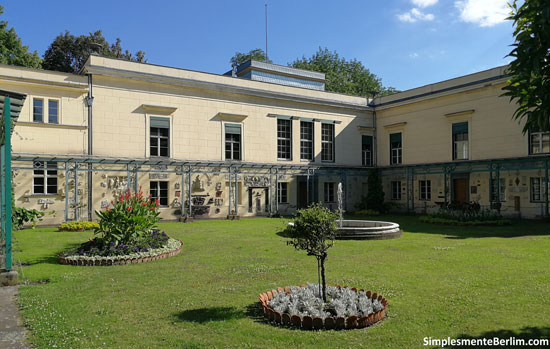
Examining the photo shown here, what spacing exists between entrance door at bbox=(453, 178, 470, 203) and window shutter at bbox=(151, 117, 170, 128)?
17754 millimetres

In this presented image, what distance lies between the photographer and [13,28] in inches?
1170

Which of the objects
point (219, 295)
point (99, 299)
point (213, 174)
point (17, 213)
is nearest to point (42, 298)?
point (99, 299)

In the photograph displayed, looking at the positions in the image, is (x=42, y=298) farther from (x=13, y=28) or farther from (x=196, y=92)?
(x=13, y=28)

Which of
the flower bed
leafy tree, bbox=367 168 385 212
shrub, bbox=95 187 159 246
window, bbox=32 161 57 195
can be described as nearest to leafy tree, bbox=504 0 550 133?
the flower bed

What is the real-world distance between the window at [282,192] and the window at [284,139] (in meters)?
1.82

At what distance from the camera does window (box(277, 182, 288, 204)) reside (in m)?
25.9

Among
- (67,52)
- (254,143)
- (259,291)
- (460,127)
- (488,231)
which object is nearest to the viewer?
(259,291)

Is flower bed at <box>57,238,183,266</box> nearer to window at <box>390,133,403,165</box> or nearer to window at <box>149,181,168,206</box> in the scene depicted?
window at <box>149,181,168,206</box>

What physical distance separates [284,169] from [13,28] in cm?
2338

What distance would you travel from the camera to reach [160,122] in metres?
22.0

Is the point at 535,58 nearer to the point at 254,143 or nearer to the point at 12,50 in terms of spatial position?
the point at 254,143

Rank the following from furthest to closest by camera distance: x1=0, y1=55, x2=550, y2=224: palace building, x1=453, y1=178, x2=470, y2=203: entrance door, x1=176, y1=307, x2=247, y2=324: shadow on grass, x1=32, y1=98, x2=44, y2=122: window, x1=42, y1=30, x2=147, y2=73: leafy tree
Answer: x1=42, y1=30, x2=147, y2=73: leafy tree, x1=453, y1=178, x2=470, y2=203: entrance door, x1=0, y1=55, x2=550, y2=224: palace building, x1=32, y1=98, x2=44, y2=122: window, x1=176, y1=307, x2=247, y2=324: shadow on grass

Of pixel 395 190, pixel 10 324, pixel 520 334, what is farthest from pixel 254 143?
pixel 520 334

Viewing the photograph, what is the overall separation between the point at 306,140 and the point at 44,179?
15.9m
